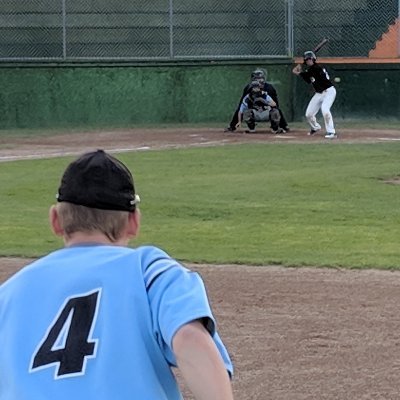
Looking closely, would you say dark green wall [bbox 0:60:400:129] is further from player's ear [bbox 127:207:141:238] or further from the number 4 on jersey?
the number 4 on jersey

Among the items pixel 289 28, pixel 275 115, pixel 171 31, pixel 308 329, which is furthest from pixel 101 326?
pixel 289 28

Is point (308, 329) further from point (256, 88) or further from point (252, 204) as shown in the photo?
point (256, 88)

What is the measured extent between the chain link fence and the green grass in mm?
8961

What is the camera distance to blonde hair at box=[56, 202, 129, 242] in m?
2.32

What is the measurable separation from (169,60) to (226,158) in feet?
30.5

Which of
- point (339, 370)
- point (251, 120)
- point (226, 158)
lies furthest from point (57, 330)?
point (251, 120)

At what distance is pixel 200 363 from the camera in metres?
2.11

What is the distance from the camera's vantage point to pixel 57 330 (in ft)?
7.41

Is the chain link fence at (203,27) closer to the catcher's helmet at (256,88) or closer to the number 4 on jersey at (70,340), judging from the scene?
the catcher's helmet at (256,88)

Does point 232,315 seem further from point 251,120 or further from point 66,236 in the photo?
point 251,120

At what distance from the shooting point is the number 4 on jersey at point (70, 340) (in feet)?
7.32

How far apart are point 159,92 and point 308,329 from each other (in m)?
19.6

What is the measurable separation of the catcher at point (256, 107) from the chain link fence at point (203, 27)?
158 inches

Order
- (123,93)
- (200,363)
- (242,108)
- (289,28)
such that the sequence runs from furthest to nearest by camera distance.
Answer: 1. (289,28)
2. (123,93)
3. (242,108)
4. (200,363)
